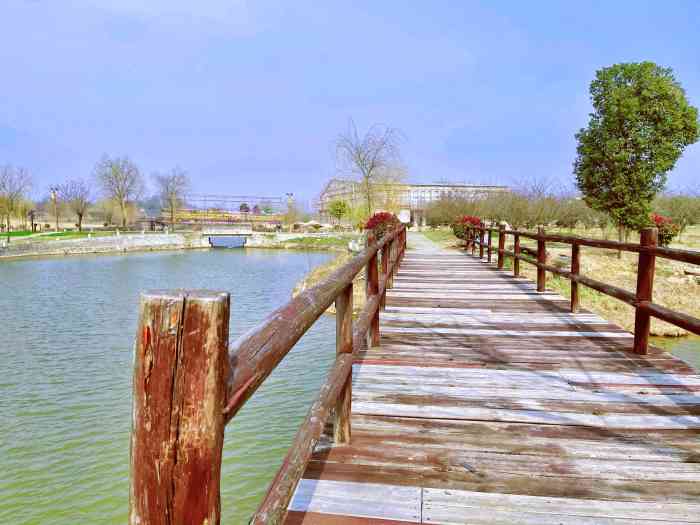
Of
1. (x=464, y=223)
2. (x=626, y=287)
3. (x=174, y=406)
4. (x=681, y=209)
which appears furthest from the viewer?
(x=681, y=209)

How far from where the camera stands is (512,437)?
252 centimetres

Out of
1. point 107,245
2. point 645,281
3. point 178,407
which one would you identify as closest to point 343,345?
point 178,407

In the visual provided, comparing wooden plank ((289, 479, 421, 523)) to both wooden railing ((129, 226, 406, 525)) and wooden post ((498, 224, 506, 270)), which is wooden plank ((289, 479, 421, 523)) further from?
wooden post ((498, 224, 506, 270))

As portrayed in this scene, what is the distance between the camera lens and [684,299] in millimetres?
12469

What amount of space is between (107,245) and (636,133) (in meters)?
44.1

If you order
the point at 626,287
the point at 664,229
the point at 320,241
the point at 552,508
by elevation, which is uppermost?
the point at 664,229

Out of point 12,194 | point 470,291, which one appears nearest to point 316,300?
point 470,291

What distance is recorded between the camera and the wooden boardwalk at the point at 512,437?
6.26 ft

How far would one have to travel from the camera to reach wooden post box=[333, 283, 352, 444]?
2213 millimetres

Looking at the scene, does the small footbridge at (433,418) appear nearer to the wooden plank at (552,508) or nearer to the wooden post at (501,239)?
the wooden plank at (552,508)

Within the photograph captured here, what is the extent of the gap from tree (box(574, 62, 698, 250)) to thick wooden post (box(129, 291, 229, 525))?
20.1 metres

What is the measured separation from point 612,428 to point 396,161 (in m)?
23.5

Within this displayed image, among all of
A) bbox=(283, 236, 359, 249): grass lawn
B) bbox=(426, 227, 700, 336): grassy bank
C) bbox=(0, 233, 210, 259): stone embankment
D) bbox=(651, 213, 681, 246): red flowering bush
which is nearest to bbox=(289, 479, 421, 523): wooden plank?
bbox=(426, 227, 700, 336): grassy bank

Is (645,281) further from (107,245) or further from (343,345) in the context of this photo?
(107,245)
